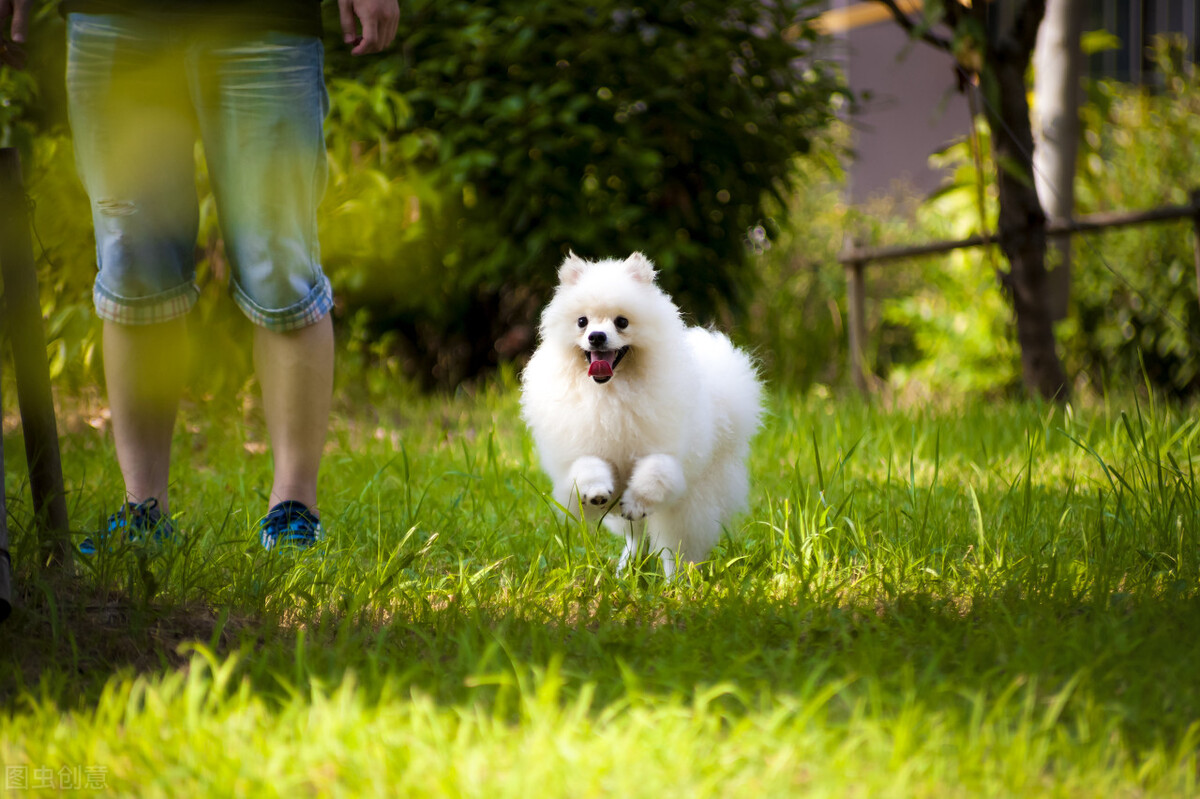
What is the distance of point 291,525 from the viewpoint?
2.60 metres

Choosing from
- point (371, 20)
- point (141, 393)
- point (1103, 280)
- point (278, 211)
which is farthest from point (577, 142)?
point (1103, 280)

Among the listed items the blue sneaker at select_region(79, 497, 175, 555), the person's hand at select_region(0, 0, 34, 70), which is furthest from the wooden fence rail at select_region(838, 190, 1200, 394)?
the person's hand at select_region(0, 0, 34, 70)

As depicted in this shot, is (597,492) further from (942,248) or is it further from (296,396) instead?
(942,248)

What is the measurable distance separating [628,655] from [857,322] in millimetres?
4701

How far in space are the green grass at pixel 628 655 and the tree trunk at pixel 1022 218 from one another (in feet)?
5.50

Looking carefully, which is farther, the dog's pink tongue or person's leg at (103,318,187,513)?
person's leg at (103,318,187,513)

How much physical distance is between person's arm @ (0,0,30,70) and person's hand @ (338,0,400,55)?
29.8 inches

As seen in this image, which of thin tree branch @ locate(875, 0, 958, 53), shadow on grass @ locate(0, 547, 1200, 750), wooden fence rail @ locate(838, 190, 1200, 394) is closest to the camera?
shadow on grass @ locate(0, 547, 1200, 750)

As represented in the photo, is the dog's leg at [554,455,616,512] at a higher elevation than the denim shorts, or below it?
below

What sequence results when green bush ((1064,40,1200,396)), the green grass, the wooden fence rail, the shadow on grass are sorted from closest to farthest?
the green grass < the shadow on grass < the wooden fence rail < green bush ((1064,40,1200,396))

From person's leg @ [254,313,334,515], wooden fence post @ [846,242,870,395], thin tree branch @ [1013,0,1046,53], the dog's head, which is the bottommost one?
wooden fence post @ [846,242,870,395]

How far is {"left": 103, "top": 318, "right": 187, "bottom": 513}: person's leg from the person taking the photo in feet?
8.53

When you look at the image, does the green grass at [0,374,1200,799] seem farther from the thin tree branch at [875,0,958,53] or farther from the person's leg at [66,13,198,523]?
the thin tree branch at [875,0,958,53]

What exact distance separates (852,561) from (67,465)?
113 inches
